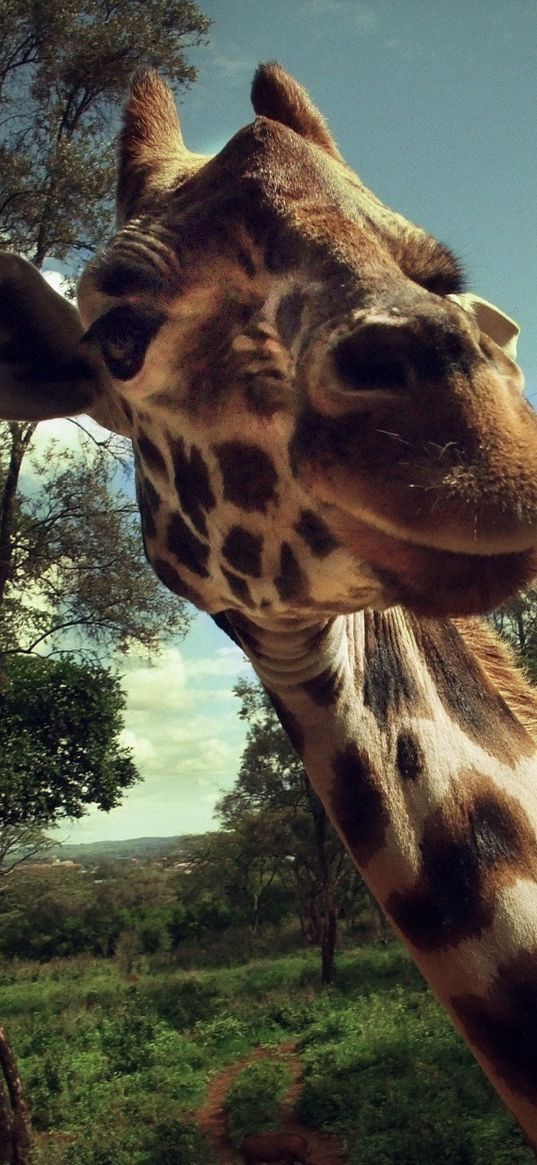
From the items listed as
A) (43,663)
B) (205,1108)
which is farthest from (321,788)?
(43,663)

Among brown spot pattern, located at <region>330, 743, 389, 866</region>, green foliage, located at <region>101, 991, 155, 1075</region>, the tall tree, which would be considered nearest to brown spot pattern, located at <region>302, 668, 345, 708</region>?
brown spot pattern, located at <region>330, 743, 389, 866</region>

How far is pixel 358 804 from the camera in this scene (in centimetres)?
218

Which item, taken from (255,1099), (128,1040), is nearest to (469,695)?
(255,1099)

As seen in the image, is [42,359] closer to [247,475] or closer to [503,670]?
[247,475]

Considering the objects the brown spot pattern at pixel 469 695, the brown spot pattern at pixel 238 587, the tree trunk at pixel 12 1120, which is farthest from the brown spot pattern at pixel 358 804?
the tree trunk at pixel 12 1120

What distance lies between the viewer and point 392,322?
1652 mm

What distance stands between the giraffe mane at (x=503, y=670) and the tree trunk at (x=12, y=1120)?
11393 millimetres

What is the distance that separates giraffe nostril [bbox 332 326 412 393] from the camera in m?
1.65

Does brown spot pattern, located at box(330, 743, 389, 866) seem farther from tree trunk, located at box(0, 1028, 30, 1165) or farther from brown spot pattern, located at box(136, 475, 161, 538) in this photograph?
tree trunk, located at box(0, 1028, 30, 1165)

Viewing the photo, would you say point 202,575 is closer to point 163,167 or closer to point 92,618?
point 163,167

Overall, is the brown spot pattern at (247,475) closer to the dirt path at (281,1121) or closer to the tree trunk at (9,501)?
the tree trunk at (9,501)

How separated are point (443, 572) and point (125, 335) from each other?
1102 millimetres

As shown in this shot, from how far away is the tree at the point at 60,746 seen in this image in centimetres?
2475

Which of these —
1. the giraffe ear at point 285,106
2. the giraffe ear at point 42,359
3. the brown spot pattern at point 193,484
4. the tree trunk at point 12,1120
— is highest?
the giraffe ear at point 285,106
